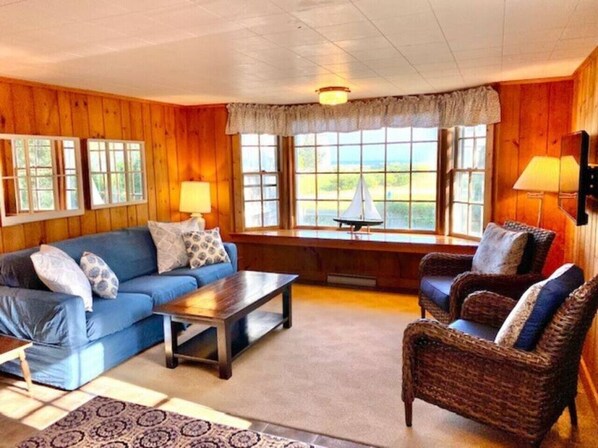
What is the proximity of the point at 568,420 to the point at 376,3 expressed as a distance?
90.0 inches

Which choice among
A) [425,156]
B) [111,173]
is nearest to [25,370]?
[111,173]

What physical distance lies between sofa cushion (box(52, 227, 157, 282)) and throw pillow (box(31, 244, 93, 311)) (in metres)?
0.46

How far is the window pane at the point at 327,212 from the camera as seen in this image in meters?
5.45

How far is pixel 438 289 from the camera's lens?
11.2 ft

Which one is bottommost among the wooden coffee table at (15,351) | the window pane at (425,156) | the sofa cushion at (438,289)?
the wooden coffee table at (15,351)

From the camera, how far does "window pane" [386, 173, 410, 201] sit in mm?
5086

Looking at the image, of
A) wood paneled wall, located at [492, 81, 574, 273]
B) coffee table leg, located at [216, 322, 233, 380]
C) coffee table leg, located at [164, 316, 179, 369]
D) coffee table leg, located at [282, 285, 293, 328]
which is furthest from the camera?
wood paneled wall, located at [492, 81, 574, 273]

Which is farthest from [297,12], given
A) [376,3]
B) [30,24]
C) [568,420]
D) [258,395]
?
[568,420]

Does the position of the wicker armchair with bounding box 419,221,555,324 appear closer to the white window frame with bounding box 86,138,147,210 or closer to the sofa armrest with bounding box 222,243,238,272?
the sofa armrest with bounding box 222,243,238,272

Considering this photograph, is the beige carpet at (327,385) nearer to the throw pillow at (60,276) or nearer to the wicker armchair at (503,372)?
the wicker armchair at (503,372)

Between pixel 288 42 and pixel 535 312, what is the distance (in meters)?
1.88

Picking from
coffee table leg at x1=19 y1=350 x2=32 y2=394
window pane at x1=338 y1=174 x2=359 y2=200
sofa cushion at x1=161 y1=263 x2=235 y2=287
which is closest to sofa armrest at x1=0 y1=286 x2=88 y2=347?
coffee table leg at x1=19 y1=350 x2=32 y2=394

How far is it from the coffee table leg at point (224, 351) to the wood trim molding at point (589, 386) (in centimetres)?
209

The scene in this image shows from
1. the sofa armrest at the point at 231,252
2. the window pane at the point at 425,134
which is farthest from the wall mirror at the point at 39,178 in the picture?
the window pane at the point at 425,134
